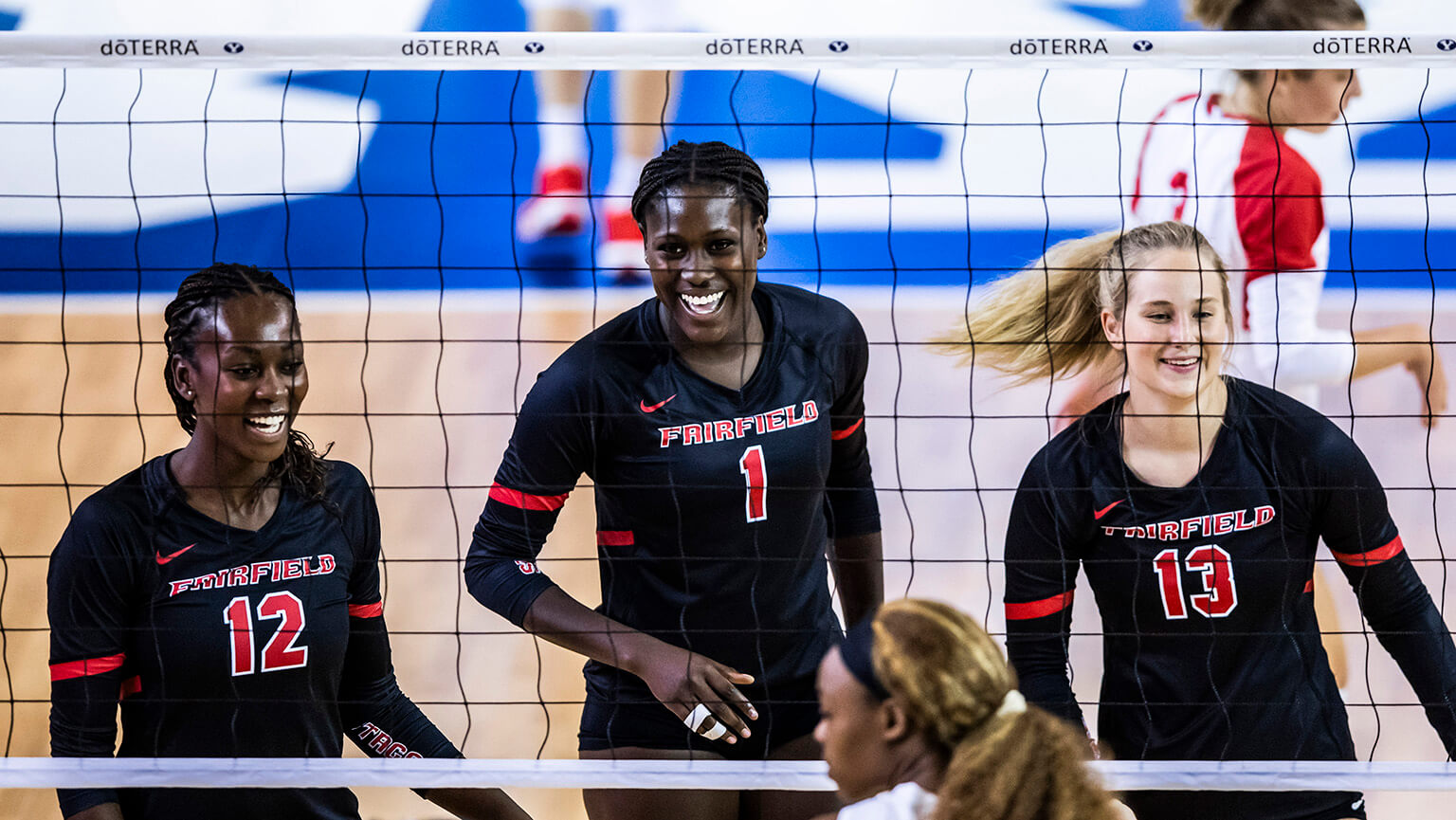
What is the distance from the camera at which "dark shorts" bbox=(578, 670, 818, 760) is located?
247 centimetres

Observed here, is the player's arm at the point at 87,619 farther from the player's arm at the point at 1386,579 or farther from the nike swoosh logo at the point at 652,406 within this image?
the player's arm at the point at 1386,579

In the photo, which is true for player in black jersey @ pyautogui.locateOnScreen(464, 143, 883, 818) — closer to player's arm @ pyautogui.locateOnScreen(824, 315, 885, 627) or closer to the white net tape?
player's arm @ pyautogui.locateOnScreen(824, 315, 885, 627)

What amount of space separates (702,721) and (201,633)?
0.87 m

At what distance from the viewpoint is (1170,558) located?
8.06ft

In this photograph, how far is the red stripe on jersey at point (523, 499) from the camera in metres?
2.47

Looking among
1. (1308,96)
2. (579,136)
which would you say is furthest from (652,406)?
(1308,96)

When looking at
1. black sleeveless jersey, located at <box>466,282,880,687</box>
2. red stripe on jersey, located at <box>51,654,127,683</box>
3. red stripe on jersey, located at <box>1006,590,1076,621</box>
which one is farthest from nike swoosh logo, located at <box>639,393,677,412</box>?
red stripe on jersey, located at <box>51,654,127,683</box>

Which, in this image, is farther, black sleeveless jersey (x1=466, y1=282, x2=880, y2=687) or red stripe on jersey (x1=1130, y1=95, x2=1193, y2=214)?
red stripe on jersey (x1=1130, y1=95, x2=1193, y2=214)

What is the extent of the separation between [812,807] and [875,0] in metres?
2.42

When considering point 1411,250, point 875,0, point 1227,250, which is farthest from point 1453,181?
point 875,0

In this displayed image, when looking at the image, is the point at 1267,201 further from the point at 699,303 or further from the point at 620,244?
the point at 620,244

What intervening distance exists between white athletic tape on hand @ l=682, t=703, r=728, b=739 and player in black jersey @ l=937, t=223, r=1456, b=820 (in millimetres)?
579

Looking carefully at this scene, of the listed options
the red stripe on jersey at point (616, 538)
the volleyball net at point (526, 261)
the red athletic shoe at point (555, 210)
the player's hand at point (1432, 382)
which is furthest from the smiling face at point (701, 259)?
the player's hand at point (1432, 382)

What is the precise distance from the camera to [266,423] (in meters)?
2.42
